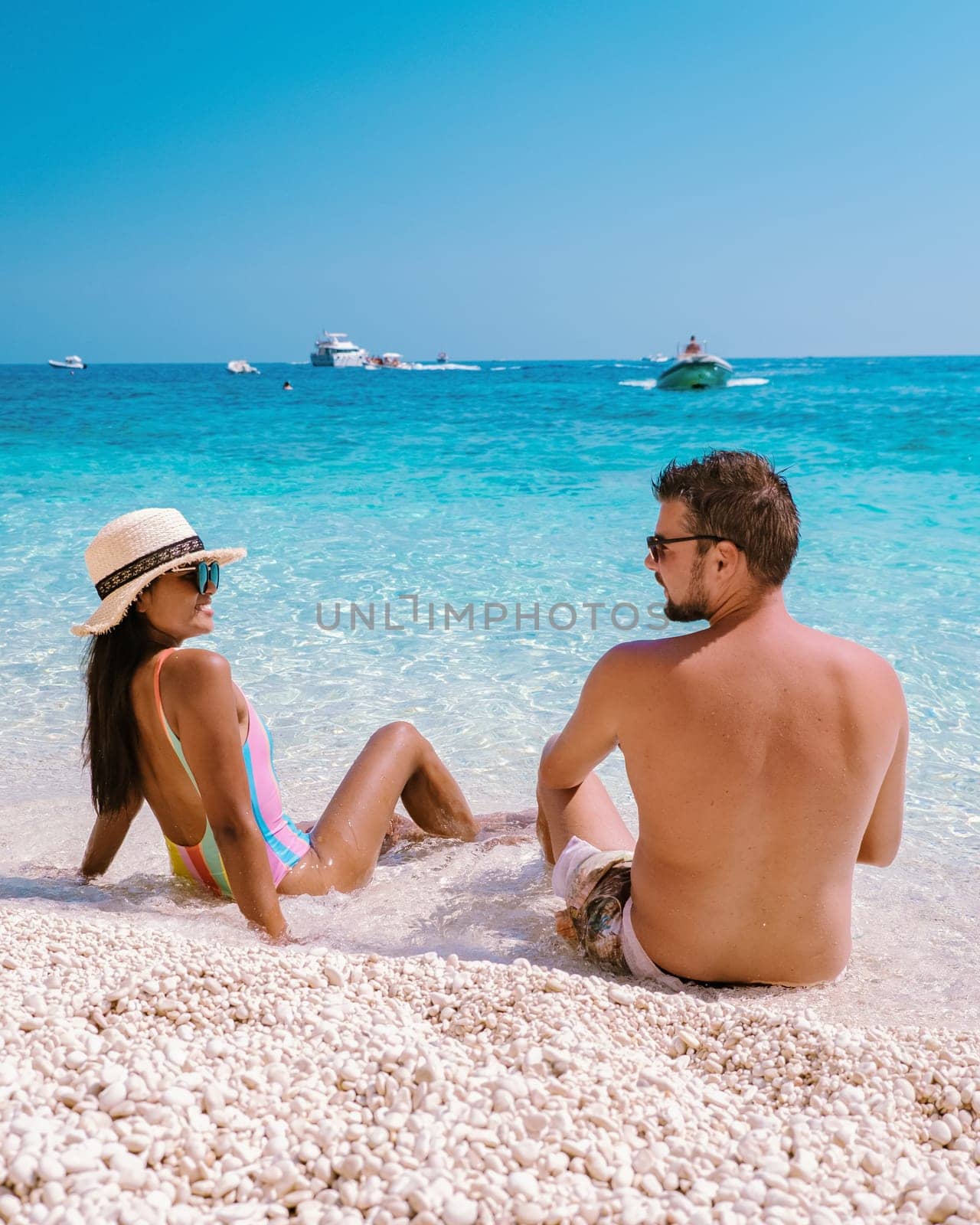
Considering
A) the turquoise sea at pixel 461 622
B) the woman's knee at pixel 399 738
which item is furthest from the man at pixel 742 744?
the woman's knee at pixel 399 738

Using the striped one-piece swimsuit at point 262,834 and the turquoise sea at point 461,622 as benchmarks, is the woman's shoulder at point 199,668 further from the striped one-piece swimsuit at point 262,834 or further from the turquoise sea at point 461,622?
the turquoise sea at point 461,622

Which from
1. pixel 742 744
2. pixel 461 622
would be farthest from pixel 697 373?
pixel 742 744

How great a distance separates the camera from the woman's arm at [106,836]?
10.1 ft

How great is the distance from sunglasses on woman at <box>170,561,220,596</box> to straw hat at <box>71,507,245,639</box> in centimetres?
3

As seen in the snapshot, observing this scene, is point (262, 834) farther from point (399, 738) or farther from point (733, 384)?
point (733, 384)

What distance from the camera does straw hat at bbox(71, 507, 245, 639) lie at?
274cm

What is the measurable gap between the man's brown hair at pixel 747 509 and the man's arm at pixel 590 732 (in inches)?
14.1

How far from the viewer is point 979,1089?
5.90 ft

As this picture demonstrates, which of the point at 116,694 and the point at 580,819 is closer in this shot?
the point at 116,694

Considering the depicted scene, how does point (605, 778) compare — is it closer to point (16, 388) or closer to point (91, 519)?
point (91, 519)

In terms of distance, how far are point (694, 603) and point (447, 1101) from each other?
1.19 meters

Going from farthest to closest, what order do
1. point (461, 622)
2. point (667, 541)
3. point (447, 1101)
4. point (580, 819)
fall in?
point (461, 622), point (580, 819), point (667, 541), point (447, 1101)

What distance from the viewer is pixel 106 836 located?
3191 millimetres

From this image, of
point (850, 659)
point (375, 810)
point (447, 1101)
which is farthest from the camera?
point (375, 810)
